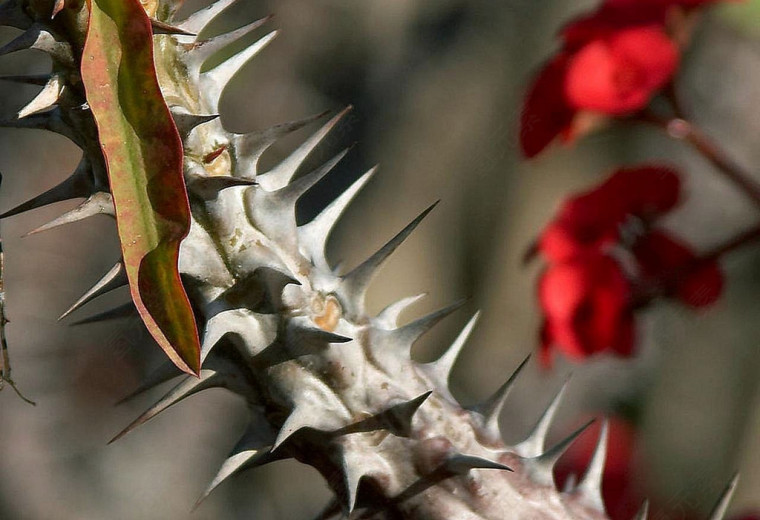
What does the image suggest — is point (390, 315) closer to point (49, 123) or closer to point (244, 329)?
point (244, 329)

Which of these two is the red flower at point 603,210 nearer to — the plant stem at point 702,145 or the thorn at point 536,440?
the plant stem at point 702,145

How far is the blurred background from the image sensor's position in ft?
9.04

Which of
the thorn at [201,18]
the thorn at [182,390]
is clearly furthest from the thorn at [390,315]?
the thorn at [201,18]

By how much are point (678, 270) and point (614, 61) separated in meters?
0.23

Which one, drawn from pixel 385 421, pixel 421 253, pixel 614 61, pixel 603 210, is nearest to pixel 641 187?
pixel 603 210

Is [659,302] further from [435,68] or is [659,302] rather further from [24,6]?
[435,68]

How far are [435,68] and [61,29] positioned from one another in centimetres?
274

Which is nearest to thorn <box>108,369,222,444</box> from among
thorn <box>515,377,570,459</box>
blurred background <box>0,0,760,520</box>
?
thorn <box>515,377,570,459</box>

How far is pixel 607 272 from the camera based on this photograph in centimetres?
103

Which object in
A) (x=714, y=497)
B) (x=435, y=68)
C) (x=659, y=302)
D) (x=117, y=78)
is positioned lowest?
(x=714, y=497)

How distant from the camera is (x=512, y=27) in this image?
125 inches

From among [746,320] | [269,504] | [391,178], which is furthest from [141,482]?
[746,320]

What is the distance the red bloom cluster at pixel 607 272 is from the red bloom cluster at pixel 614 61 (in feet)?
0.27

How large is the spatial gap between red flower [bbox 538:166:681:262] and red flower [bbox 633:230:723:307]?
0.05 m
